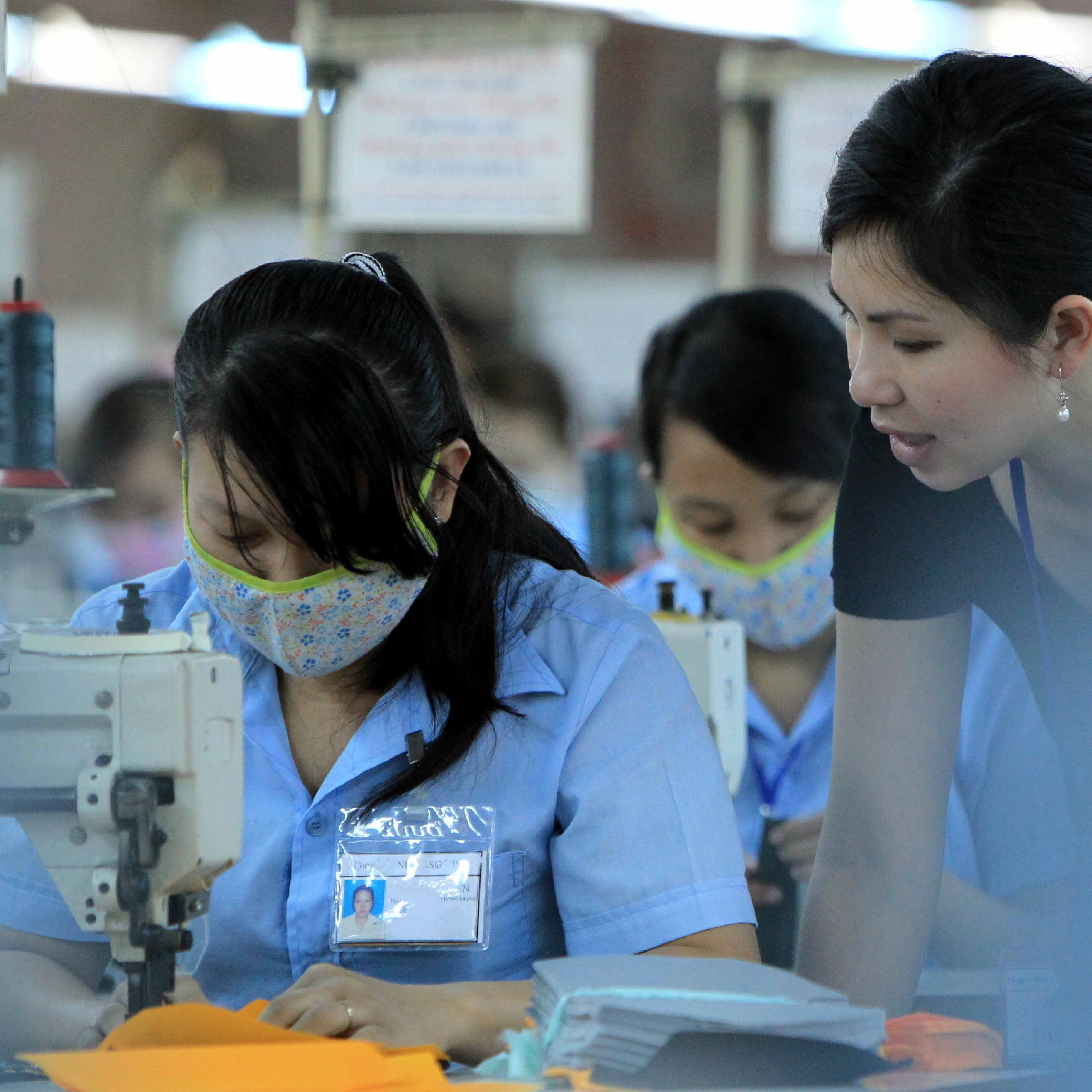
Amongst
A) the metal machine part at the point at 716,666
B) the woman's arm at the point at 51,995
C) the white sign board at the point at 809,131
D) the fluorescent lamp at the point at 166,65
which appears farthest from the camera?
the white sign board at the point at 809,131

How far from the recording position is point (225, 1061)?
1.03m

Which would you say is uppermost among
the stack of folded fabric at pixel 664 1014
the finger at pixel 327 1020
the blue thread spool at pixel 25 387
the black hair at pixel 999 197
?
the black hair at pixel 999 197

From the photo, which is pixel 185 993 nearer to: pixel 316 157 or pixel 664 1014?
pixel 664 1014

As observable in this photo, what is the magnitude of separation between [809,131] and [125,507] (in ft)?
7.15

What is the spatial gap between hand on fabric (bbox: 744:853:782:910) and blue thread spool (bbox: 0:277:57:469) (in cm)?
107

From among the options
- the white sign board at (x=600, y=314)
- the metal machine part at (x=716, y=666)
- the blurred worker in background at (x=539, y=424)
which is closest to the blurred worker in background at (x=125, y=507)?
the blurred worker in background at (x=539, y=424)

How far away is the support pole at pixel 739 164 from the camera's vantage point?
13.8ft

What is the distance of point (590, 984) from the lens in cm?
101

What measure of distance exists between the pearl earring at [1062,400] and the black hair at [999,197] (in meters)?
Result: 0.04

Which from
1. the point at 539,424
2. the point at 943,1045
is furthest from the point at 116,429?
the point at 943,1045

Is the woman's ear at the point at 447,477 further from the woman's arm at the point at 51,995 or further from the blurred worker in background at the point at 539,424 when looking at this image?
the blurred worker in background at the point at 539,424

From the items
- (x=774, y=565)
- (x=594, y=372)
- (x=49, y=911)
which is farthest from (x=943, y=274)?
(x=594, y=372)

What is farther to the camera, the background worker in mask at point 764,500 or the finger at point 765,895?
the background worker in mask at point 764,500

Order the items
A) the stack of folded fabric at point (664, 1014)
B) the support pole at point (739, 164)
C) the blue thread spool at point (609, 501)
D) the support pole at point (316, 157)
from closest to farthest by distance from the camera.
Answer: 1. the stack of folded fabric at point (664, 1014)
2. the blue thread spool at point (609, 501)
3. the support pole at point (316, 157)
4. the support pole at point (739, 164)
